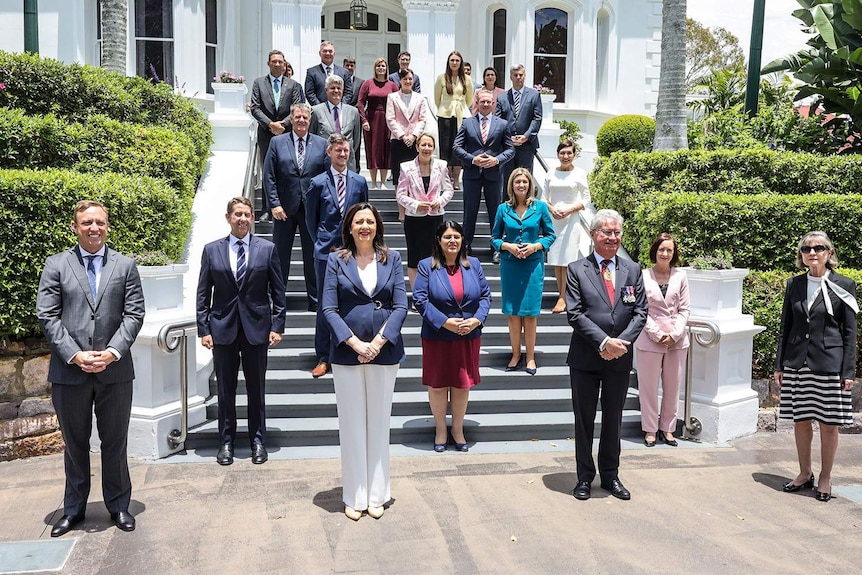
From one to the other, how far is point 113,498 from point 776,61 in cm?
1291

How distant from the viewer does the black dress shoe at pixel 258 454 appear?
6.63 metres

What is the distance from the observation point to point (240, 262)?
654 cm

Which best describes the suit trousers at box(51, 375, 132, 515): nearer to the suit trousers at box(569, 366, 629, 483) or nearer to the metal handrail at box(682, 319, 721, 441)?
the suit trousers at box(569, 366, 629, 483)

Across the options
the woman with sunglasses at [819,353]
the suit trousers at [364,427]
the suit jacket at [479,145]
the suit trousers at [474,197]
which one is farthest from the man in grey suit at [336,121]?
the woman with sunglasses at [819,353]

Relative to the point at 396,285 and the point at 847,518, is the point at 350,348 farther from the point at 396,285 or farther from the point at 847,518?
the point at 847,518

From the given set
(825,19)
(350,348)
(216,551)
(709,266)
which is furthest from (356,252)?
(825,19)

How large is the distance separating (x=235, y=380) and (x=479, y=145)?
4607 millimetres

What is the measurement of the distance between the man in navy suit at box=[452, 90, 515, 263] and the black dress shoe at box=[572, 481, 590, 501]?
418 centimetres

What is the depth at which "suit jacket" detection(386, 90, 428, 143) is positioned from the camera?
35.8 ft

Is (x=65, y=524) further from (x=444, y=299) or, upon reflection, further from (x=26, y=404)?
(x=444, y=299)

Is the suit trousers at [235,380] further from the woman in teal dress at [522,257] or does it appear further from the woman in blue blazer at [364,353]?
the woman in teal dress at [522,257]

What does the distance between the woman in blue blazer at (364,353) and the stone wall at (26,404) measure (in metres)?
3.09

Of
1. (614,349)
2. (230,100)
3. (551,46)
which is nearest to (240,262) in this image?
(614,349)

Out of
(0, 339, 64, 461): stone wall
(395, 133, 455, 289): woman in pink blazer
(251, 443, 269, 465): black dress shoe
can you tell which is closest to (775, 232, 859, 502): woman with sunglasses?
(395, 133, 455, 289): woman in pink blazer
